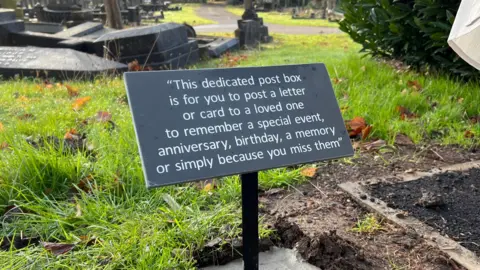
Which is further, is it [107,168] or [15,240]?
[107,168]

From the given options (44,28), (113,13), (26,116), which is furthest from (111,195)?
(44,28)

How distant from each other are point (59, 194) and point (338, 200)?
58.3 inches

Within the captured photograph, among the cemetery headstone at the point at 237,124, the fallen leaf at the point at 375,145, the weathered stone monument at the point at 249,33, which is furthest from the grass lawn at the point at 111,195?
the weathered stone monument at the point at 249,33

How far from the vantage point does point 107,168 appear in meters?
2.36

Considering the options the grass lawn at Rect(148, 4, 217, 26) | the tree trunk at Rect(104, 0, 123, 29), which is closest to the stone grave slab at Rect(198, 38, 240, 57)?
the tree trunk at Rect(104, 0, 123, 29)

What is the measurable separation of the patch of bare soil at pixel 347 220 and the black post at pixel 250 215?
30 centimetres

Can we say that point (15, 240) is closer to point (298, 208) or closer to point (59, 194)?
point (59, 194)

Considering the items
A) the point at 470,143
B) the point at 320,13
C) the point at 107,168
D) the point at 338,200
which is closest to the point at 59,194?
the point at 107,168

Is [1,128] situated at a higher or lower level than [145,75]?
lower

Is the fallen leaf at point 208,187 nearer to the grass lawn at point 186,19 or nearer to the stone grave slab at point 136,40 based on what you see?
the stone grave slab at point 136,40

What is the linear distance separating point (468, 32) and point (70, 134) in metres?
2.46

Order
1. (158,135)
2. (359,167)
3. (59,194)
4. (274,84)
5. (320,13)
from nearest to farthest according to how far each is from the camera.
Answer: (158,135), (274,84), (59,194), (359,167), (320,13)

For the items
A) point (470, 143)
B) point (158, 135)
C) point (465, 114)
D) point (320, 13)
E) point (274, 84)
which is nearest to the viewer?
point (158, 135)

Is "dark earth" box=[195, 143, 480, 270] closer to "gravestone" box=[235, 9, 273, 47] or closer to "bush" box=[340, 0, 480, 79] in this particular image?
"bush" box=[340, 0, 480, 79]
